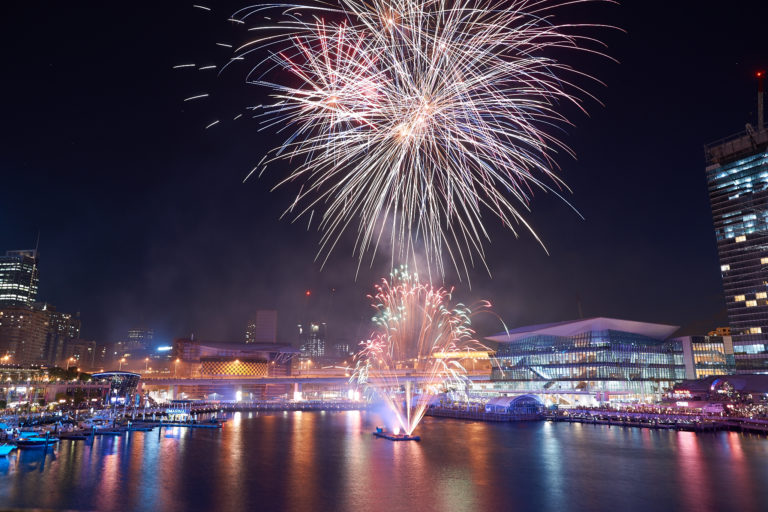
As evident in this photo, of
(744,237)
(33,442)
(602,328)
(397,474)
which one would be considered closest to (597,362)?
(602,328)

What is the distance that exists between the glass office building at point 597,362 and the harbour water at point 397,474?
5303 cm

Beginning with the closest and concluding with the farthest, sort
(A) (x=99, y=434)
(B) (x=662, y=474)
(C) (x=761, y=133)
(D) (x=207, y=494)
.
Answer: (D) (x=207, y=494)
(B) (x=662, y=474)
(A) (x=99, y=434)
(C) (x=761, y=133)

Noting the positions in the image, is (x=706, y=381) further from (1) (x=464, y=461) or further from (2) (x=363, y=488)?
(2) (x=363, y=488)

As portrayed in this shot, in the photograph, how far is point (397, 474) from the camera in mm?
36906

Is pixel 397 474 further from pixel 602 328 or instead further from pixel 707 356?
pixel 707 356

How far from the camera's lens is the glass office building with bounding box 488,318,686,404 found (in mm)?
111250

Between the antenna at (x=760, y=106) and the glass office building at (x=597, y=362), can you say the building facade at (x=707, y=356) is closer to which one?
the glass office building at (x=597, y=362)

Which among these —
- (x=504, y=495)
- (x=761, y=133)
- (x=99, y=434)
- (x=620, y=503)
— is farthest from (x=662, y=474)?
(x=761, y=133)

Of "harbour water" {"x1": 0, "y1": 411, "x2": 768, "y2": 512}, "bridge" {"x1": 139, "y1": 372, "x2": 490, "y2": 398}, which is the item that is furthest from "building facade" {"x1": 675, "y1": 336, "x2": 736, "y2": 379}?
"harbour water" {"x1": 0, "y1": 411, "x2": 768, "y2": 512}

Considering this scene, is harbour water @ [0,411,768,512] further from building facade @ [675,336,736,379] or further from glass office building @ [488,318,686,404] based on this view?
building facade @ [675,336,736,379]

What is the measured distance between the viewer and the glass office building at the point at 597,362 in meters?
111

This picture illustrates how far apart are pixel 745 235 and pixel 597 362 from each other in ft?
191

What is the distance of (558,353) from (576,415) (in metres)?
40.8

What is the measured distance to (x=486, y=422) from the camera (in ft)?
277
